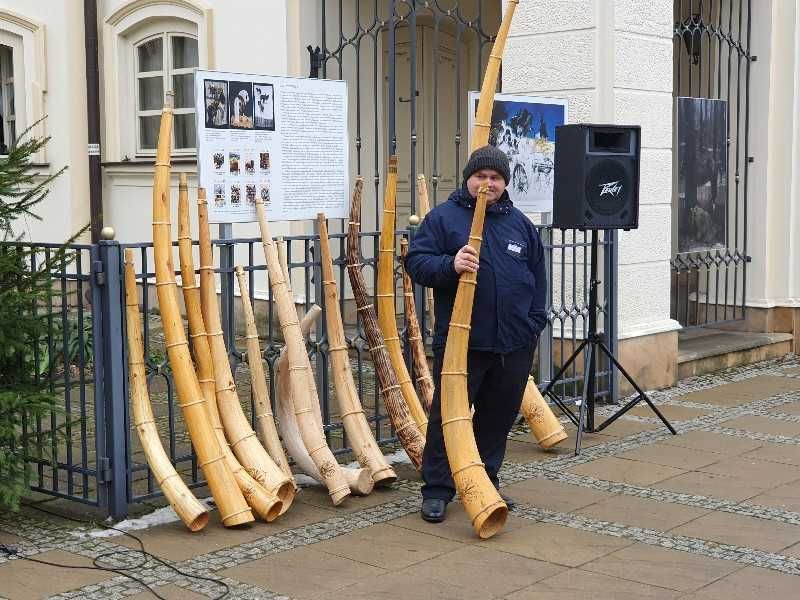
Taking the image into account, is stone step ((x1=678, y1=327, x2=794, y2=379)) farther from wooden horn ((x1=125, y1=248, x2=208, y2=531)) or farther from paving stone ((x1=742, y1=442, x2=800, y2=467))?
wooden horn ((x1=125, y1=248, x2=208, y2=531))

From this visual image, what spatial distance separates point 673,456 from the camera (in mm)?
6734

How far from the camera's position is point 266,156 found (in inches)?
232

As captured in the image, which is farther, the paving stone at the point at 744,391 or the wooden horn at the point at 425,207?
the paving stone at the point at 744,391

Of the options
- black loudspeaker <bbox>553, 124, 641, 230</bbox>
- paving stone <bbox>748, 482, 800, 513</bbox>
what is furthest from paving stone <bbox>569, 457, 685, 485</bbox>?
black loudspeaker <bbox>553, 124, 641, 230</bbox>

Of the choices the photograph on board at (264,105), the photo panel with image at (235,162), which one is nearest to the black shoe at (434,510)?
the photo panel with image at (235,162)

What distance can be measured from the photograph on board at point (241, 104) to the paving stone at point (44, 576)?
2.17m

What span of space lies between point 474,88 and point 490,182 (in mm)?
6439

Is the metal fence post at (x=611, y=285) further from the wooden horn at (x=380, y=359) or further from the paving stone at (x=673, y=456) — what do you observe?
the wooden horn at (x=380, y=359)

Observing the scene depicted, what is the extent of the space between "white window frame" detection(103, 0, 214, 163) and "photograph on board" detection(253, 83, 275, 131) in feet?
19.8

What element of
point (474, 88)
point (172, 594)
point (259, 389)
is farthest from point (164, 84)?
point (172, 594)

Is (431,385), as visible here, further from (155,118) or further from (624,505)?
(155,118)

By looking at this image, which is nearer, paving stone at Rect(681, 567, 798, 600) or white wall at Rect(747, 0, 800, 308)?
paving stone at Rect(681, 567, 798, 600)

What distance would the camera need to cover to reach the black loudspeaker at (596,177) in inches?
272

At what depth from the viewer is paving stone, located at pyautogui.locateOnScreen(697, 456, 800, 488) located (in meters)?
6.20
